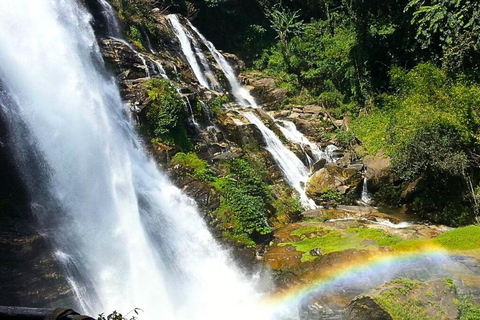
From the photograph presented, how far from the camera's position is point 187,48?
87.0ft

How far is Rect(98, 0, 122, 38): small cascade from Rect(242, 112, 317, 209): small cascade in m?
8.35

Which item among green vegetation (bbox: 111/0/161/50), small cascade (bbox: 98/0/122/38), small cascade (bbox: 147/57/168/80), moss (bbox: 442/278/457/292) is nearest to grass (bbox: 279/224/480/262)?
moss (bbox: 442/278/457/292)

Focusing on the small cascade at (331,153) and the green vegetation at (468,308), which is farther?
the small cascade at (331,153)

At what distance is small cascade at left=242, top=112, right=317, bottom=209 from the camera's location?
18.4 meters

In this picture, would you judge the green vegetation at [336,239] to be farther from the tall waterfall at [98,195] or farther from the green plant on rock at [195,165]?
the green plant on rock at [195,165]

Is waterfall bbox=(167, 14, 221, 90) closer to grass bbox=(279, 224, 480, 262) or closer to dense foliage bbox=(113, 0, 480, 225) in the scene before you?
dense foliage bbox=(113, 0, 480, 225)

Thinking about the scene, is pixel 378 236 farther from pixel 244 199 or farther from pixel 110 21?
pixel 110 21

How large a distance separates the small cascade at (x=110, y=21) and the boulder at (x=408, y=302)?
18.6 metres

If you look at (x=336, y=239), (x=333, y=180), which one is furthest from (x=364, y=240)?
(x=333, y=180)

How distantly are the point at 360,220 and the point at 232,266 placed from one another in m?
5.22

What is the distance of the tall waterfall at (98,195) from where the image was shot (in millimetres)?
10328

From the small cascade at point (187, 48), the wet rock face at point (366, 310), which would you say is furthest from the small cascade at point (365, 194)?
the small cascade at point (187, 48)

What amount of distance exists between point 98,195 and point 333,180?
1060 centimetres

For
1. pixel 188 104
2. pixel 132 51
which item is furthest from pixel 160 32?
pixel 188 104
